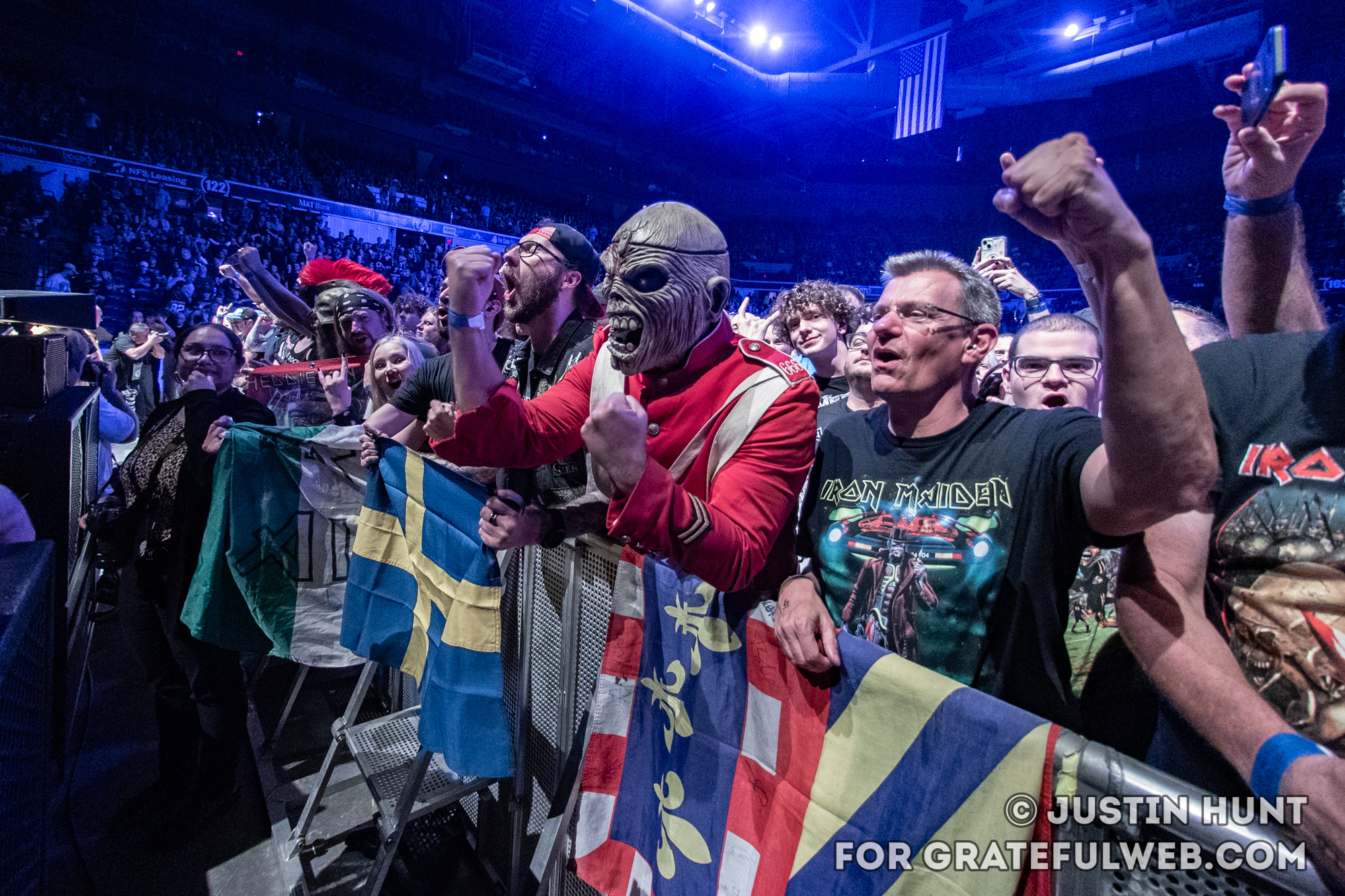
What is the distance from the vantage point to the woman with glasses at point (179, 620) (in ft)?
9.08

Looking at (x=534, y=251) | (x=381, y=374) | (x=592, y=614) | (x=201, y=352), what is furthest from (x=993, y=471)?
(x=201, y=352)

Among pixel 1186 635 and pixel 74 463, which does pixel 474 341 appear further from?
pixel 74 463

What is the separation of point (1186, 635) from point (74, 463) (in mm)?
4328

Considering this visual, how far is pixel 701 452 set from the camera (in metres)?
1.57

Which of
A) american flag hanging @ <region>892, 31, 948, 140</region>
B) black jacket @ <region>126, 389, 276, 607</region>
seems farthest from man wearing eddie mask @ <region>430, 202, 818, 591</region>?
american flag hanging @ <region>892, 31, 948, 140</region>

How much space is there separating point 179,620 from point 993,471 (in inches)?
130

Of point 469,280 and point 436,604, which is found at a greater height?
point 469,280

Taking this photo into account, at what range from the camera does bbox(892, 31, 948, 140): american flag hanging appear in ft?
46.7

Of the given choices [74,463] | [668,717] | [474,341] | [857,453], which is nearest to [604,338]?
[474,341]

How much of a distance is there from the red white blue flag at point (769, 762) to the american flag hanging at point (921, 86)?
16440mm

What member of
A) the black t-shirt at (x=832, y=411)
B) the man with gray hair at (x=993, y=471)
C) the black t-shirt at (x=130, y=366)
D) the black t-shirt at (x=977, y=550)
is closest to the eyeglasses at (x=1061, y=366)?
the black t-shirt at (x=832, y=411)

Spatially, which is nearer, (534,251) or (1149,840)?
(1149,840)

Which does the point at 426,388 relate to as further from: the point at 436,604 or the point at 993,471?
the point at 993,471

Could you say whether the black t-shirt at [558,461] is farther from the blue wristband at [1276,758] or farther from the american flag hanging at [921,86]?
the american flag hanging at [921,86]
